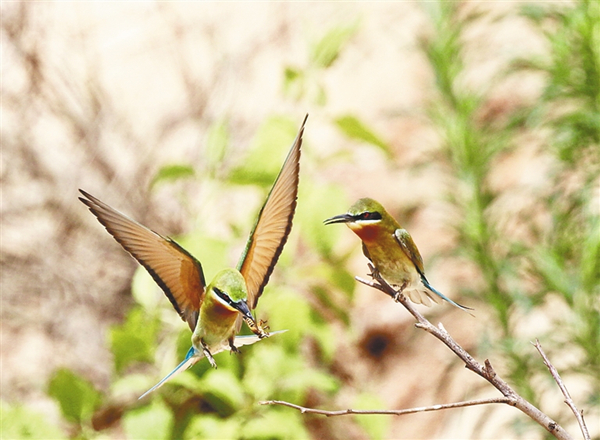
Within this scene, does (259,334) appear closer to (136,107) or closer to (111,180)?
(111,180)

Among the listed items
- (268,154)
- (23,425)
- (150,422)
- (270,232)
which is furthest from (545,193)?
(270,232)

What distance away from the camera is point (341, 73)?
9.42 ft

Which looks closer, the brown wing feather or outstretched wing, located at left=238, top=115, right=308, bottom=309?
outstretched wing, located at left=238, top=115, right=308, bottom=309

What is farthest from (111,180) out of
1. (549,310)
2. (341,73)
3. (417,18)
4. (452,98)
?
(549,310)

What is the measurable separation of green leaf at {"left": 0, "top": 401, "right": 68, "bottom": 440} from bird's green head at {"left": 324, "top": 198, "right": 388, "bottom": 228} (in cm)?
100

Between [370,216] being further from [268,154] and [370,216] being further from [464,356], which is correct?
[268,154]

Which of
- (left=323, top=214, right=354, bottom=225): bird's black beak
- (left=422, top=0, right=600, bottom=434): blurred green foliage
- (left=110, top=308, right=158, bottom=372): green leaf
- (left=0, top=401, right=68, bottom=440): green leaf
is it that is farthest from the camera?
(left=422, top=0, right=600, bottom=434): blurred green foliage

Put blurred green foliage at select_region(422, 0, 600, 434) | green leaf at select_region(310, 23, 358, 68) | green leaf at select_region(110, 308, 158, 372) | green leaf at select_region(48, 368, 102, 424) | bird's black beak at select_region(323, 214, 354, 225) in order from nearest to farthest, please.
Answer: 1. bird's black beak at select_region(323, 214, 354, 225)
2. green leaf at select_region(110, 308, 158, 372)
3. green leaf at select_region(48, 368, 102, 424)
4. green leaf at select_region(310, 23, 358, 68)
5. blurred green foliage at select_region(422, 0, 600, 434)

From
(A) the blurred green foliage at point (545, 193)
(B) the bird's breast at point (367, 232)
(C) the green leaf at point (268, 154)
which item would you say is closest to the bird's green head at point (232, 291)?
(B) the bird's breast at point (367, 232)

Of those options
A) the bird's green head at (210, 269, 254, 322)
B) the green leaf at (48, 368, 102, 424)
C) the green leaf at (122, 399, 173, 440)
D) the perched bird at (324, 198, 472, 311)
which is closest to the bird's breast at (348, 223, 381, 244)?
the perched bird at (324, 198, 472, 311)

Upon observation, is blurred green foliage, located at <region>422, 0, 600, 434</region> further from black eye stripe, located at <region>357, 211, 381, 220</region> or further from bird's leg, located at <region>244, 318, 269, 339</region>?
bird's leg, located at <region>244, 318, 269, 339</region>

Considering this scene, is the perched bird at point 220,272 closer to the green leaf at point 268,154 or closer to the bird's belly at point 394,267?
the bird's belly at point 394,267

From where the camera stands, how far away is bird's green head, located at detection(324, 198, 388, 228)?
0.49 metres

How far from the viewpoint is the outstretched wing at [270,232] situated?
422 millimetres
